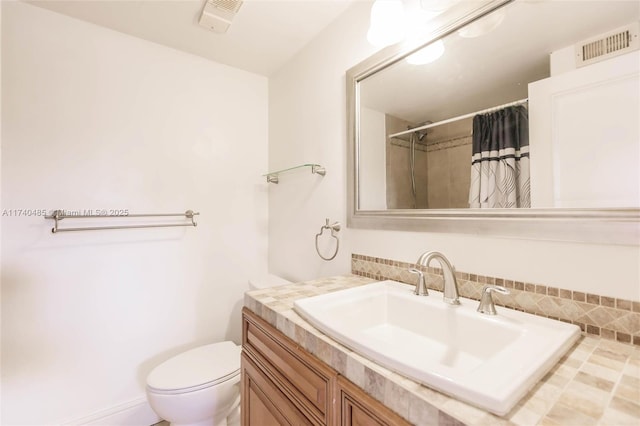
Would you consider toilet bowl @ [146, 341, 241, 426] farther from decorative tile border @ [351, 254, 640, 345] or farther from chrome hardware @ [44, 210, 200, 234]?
decorative tile border @ [351, 254, 640, 345]

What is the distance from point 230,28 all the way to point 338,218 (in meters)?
1.22

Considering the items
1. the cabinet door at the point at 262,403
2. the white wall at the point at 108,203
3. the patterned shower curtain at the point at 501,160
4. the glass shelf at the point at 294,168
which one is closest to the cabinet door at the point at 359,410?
the cabinet door at the point at 262,403

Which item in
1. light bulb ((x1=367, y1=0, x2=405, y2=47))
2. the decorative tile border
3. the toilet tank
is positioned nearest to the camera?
the decorative tile border

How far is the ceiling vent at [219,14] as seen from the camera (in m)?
1.33

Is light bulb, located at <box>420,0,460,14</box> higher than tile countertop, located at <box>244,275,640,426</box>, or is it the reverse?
light bulb, located at <box>420,0,460,14</box>

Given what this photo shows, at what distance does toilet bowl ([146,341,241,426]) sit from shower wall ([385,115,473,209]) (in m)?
1.15

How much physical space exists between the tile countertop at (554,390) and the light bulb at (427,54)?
0.98 meters

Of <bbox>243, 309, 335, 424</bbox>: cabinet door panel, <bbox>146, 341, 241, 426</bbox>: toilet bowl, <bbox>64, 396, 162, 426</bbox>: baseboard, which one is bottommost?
<bbox>64, 396, 162, 426</bbox>: baseboard

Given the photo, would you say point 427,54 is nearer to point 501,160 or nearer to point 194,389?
point 501,160

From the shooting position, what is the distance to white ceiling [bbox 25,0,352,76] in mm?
1354

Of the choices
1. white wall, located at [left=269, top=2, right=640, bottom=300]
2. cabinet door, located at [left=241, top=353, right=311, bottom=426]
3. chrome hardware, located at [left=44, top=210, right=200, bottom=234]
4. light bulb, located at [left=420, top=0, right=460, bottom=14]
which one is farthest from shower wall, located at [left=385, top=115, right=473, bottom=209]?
chrome hardware, located at [left=44, top=210, right=200, bottom=234]

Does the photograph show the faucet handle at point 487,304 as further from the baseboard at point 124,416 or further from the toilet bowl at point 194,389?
the baseboard at point 124,416

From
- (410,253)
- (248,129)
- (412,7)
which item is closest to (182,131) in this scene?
(248,129)

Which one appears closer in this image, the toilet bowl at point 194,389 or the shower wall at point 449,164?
the shower wall at point 449,164
